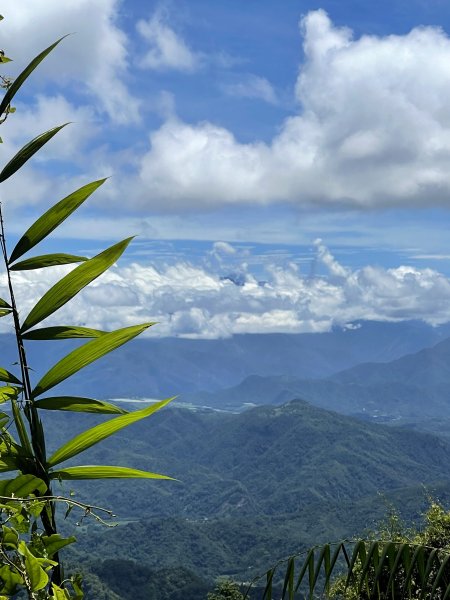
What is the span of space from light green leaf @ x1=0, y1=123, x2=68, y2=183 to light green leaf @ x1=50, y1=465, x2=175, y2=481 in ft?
2.74

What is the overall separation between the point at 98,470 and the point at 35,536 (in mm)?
236

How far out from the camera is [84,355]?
74.0 inches

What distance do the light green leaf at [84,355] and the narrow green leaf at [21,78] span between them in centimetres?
72

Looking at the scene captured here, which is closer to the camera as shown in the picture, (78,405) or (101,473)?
(101,473)

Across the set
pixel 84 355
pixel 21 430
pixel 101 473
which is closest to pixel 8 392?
pixel 21 430

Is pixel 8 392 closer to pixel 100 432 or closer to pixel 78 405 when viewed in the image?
pixel 78 405

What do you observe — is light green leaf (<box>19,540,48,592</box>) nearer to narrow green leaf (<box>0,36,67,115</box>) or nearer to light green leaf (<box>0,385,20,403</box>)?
light green leaf (<box>0,385,20,403</box>)

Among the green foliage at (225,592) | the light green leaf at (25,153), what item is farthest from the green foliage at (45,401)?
the green foliage at (225,592)

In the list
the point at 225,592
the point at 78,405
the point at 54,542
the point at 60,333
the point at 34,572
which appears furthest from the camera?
the point at 225,592

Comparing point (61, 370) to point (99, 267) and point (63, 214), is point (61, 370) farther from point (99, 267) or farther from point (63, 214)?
point (63, 214)

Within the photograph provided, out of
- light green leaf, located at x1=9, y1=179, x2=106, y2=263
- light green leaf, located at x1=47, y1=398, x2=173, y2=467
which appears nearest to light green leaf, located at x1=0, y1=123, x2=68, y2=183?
light green leaf, located at x1=9, y1=179, x2=106, y2=263

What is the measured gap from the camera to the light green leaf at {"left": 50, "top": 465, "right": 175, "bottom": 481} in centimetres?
176

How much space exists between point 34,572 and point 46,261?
94 centimetres

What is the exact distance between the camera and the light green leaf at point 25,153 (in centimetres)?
197
